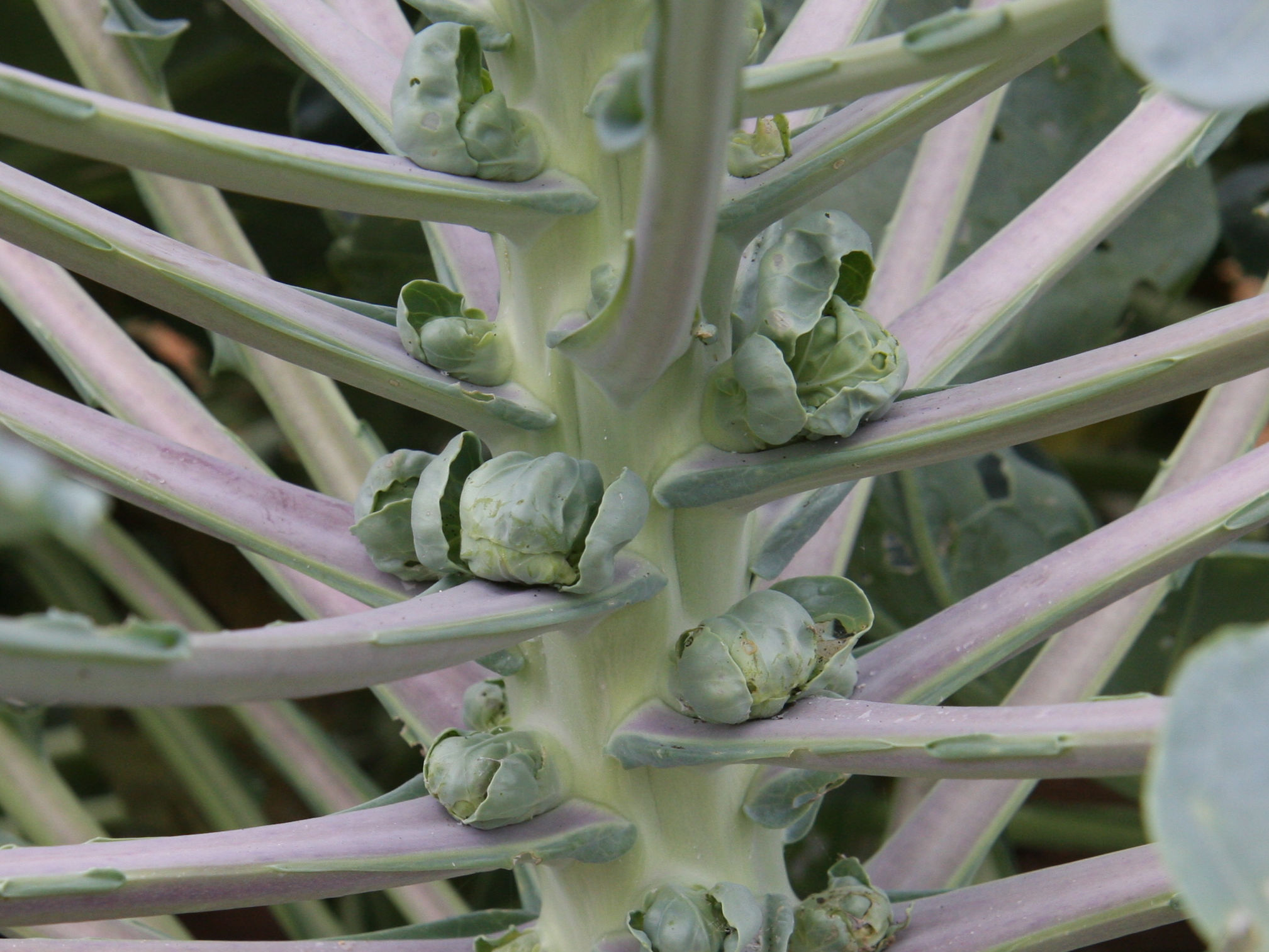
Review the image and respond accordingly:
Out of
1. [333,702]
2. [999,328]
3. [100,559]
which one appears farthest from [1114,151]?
[333,702]

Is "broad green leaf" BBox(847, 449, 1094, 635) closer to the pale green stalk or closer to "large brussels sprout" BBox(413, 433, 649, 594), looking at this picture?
"large brussels sprout" BBox(413, 433, 649, 594)

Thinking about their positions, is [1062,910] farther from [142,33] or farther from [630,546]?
[142,33]

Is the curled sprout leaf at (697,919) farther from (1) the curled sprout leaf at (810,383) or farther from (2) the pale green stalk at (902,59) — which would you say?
(2) the pale green stalk at (902,59)

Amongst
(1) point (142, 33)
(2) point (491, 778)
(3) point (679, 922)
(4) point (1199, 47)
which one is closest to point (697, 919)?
(3) point (679, 922)

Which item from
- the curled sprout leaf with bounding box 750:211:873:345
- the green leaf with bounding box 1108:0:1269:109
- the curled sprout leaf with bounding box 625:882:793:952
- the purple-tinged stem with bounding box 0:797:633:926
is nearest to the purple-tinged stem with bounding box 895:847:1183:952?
the curled sprout leaf with bounding box 625:882:793:952

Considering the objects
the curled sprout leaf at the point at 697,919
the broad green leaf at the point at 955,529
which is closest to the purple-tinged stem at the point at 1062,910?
the curled sprout leaf at the point at 697,919

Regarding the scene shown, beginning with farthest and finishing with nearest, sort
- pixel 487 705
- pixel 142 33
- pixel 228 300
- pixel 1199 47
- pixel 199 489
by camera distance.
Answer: pixel 142 33, pixel 487 705, pixel 199 489, pixel 228 300, pixel 1199 47

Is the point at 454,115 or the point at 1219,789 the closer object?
the point at 1219,789
